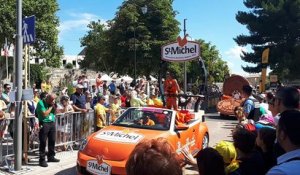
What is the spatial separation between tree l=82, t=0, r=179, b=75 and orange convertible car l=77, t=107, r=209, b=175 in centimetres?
3279

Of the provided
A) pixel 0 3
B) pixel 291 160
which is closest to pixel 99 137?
pixel 291 160

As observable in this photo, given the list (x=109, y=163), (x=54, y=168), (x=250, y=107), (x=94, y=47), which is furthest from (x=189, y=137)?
(x=94, y=47)

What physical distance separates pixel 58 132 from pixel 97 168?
3522 mm

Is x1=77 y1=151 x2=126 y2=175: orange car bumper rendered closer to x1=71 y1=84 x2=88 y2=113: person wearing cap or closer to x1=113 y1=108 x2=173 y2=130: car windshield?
x1=113 y1=108 x2=173 y2=130: car windshield

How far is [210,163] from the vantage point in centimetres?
311

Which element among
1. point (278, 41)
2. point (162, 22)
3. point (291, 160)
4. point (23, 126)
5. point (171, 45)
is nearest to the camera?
point (291, 160)

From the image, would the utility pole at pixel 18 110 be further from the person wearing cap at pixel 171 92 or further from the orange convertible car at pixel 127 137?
the person wearing cap at pixel 171 92

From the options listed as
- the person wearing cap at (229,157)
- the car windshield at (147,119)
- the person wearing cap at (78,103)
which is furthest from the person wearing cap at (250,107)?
the person wearing cap at (78,103)

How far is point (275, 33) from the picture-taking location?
39625 millimetres

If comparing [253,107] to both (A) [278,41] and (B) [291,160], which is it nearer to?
(B) [291,160]

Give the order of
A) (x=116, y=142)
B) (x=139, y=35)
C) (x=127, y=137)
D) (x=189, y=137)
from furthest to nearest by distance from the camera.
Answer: (x=139, y=35) < (x=189, y=137) < (x=127, y=137) < (x=116, y=142)

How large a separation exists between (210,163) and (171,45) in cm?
1261

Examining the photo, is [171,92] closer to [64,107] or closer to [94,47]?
[64,107]

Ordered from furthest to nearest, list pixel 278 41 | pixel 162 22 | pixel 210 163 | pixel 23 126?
pixel 162 22 < pixel 278 41 < pixel 23 126 < pixel 210 163
